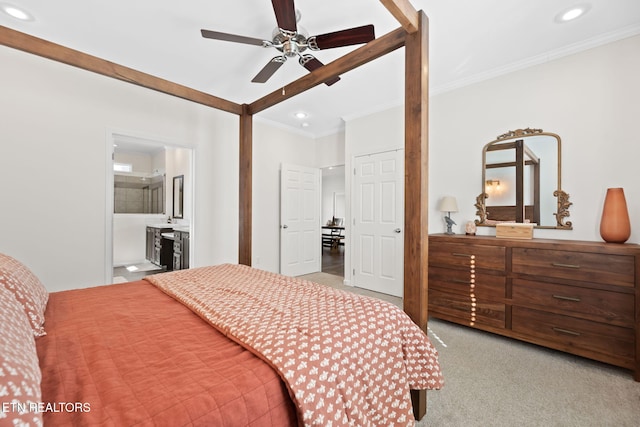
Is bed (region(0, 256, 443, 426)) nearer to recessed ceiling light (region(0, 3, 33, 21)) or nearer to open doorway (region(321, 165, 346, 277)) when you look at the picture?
recessed ceiling light (region(0, 3, 33, 21))

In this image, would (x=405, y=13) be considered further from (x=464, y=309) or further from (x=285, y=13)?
(x=464, y=309)

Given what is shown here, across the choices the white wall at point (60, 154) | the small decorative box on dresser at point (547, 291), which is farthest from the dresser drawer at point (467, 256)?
the white wall at point (60, 154)

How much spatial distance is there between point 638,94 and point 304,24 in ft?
9.22

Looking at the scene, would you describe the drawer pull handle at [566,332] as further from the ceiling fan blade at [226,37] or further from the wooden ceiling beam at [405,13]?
the ceiling fan blade at [226,37]

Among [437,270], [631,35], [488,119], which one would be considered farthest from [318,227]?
[631,35]

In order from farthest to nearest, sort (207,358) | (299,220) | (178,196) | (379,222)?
(178,196), (299,220), (379,222), (207,358)

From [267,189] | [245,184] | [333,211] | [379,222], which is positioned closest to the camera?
[245,184]

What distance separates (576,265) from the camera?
2.16m

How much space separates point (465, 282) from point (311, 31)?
270cm

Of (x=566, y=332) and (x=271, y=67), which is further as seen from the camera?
(x=271, y=67)

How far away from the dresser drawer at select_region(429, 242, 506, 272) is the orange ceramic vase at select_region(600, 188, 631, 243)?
0.74 metres

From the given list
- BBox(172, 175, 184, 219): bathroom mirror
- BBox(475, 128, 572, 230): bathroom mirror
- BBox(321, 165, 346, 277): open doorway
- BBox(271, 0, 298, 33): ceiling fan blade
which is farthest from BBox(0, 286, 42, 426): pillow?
BBox(321, 165, 346, 277): open doorway

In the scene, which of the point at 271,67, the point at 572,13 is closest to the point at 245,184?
the point at 271,67

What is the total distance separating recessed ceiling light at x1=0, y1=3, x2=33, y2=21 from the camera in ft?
6.67
